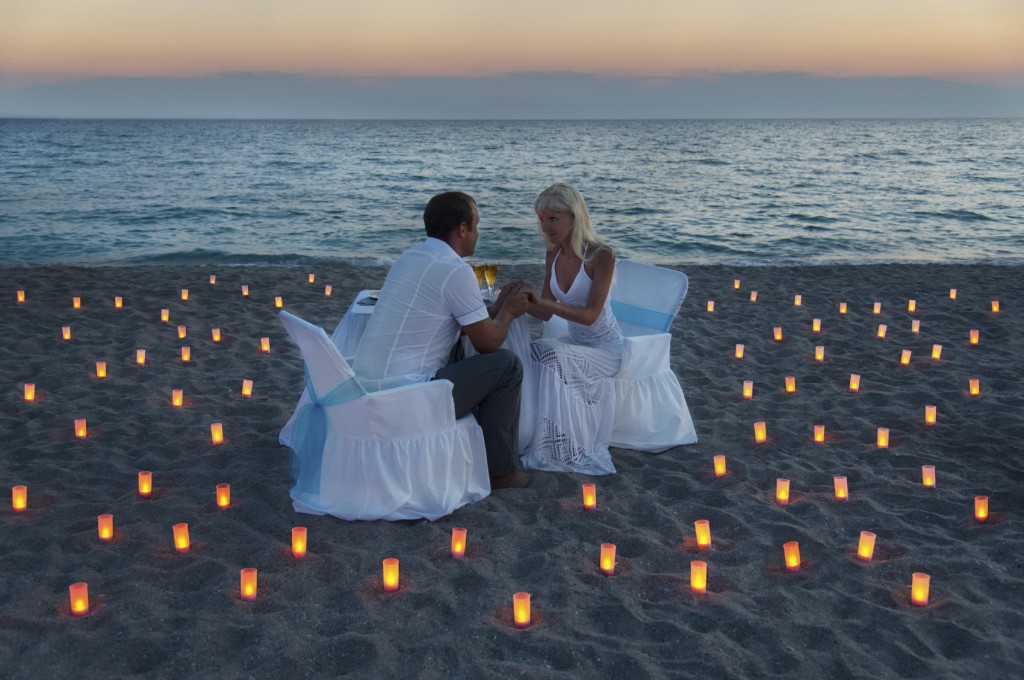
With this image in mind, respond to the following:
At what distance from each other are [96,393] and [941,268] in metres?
11.5

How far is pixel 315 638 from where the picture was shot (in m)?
3.09

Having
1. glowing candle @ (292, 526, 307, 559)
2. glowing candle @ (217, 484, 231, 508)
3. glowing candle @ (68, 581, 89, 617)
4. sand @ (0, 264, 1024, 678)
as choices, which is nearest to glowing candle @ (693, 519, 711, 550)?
sand @ (0, 264, 1024, 678)

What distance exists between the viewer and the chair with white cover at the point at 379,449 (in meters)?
3.91

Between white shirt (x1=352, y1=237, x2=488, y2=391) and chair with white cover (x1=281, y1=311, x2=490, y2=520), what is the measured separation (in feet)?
0.64

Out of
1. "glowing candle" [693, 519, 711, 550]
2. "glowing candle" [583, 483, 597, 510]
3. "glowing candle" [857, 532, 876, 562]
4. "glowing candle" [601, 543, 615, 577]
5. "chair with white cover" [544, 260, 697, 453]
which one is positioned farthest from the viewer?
"chair with white cover" [544, 260, 697, 453]

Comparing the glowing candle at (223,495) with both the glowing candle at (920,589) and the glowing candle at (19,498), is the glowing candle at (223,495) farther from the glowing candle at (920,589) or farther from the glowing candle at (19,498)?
the glowing candle at (920,589)

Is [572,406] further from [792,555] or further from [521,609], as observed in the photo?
[521,609]

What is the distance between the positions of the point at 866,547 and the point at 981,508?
846 mm

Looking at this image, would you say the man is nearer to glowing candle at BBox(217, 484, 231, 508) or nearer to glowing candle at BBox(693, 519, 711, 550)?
glowing candle at BBox(217, 484, 231, 508)

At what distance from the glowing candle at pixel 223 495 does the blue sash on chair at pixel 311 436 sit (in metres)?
0.34

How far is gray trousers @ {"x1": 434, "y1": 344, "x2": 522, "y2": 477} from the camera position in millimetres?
4117

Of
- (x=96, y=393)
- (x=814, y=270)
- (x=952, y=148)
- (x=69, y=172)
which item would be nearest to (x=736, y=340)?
(x=814, y=270)

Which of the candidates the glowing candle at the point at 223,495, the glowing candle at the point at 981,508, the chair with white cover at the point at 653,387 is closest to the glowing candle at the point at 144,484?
the glowing candle at the point at 223,495

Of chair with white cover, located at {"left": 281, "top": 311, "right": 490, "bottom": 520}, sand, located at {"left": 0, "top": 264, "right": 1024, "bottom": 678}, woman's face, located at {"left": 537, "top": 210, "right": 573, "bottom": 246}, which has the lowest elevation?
sand, located at {"left": 0, "top": 264, "right": 1024, "bottom": 678}
